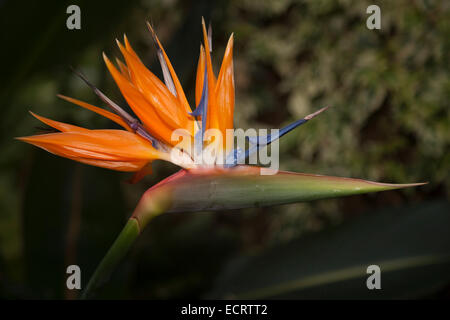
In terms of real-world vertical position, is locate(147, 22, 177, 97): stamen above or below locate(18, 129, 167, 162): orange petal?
above

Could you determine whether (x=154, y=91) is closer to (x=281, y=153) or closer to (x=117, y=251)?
(x=117, y=251)

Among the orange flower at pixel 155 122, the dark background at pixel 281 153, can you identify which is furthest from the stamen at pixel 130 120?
the dark background at pixel 281 153

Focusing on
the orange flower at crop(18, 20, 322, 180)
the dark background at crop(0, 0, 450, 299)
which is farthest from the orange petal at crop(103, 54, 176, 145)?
the dark background at crop(0, 0, 450, 299)

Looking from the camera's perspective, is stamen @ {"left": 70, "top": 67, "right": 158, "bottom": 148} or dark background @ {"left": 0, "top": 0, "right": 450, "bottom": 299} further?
dark background @ {"left": 0, "top": 0, "right": 450, "bottom": 299}

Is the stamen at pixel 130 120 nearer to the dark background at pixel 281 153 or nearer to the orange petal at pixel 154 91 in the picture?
the orange petal at pixel 154 91

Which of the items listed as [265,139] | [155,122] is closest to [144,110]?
[155,122]

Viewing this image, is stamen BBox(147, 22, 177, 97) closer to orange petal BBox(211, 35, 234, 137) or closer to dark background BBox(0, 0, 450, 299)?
orange petal BBox(211, 35, 234, 137)

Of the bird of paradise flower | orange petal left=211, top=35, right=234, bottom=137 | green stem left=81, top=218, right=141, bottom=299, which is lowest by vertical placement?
green stem left=81, top=218, right=141, bottom=299
